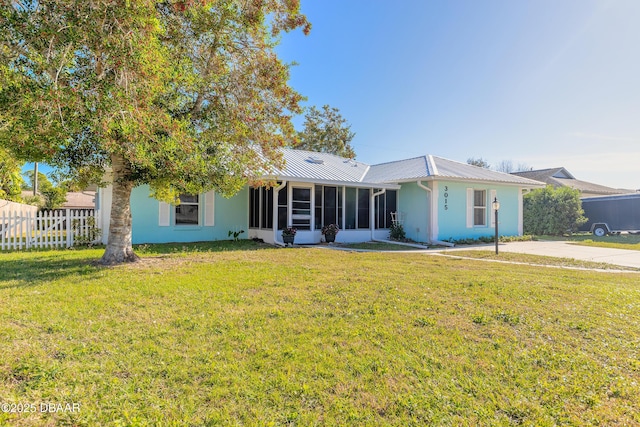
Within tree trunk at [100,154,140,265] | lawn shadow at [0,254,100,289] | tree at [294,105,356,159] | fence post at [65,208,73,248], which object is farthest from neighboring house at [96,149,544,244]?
tree at [294,105,356,159]

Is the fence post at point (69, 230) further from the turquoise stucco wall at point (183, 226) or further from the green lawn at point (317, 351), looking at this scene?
the green lawn at point (317, 351)

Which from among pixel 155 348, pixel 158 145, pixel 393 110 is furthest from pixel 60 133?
pixel 393 110

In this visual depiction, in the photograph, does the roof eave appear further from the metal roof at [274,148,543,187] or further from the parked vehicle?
the parked vehicle

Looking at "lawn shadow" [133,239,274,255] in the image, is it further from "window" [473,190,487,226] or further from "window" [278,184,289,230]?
"window" [473,190,487,226]

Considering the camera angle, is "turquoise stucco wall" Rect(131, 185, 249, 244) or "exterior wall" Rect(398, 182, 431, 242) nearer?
"turquoise stucco wall" Rect(131, 185, 249, 244)

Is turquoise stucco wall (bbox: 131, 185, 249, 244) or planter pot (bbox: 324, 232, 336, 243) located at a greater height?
turquoise stucco wall (bbox: 131, 185, 249, 244)

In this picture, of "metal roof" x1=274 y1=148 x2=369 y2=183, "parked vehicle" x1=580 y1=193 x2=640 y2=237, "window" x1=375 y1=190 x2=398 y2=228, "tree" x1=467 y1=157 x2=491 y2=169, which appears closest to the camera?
"metal roof" x1=274 y1=148 x2=369 y2=183

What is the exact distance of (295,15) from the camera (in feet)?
25.7

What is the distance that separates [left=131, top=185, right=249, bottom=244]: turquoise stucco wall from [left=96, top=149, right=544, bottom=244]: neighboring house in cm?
3

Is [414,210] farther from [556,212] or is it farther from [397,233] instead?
[556,212]

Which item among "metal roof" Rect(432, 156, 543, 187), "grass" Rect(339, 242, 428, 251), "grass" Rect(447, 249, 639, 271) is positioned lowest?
"grass" Rect(447, 249, 639, 271)

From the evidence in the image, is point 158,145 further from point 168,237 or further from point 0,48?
point 168,237

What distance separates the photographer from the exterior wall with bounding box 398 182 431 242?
47.7 feet

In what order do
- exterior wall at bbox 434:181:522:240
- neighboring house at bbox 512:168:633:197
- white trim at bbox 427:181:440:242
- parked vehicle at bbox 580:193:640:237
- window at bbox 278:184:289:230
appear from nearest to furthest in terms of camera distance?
window at bbox 278:184:289:230
white trim at bbox 427:181:440:242
exterior wall at bbox 434:181:522:240
parked vehicle at bbox 580:193:640:237
neighboring house at bbox 512:168:633:197
